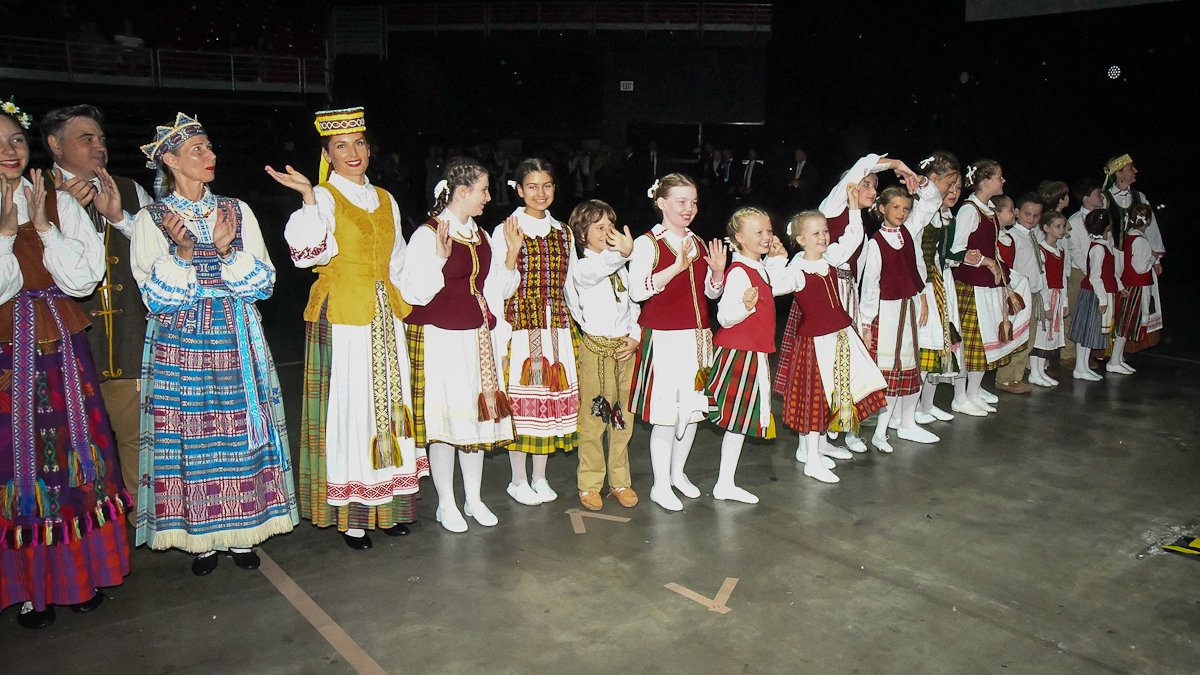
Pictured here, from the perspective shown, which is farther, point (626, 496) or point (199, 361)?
point (626, 496)

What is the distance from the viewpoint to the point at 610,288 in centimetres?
410

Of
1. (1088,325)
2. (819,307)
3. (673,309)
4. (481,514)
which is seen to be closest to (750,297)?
(673,309)

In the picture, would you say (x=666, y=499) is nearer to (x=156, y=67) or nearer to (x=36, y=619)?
(x=36, y=619)

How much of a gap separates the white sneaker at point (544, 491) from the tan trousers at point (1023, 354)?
11.3ft

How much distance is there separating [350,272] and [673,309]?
1326mm

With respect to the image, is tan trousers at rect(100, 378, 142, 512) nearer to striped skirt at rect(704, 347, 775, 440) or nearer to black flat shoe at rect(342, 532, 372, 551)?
black flat shoe at rect(342, 532, 372, 551)

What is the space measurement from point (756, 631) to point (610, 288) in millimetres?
1541

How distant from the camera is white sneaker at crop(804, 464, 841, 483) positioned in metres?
4.70

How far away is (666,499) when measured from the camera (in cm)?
433

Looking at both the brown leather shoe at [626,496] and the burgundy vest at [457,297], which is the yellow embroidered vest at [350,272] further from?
the brown leather shoe at [626,496]

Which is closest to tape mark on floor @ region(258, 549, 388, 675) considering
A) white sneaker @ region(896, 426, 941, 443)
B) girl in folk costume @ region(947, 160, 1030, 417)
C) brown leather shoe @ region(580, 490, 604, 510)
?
brown leather shoe @ region(580, 490, 604, 510)

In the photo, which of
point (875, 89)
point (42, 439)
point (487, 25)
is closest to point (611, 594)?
point (42, 439)

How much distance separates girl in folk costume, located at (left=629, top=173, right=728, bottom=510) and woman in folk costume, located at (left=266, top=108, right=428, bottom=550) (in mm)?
995

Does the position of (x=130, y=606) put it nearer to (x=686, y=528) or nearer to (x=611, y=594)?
(x=611, y=594)
